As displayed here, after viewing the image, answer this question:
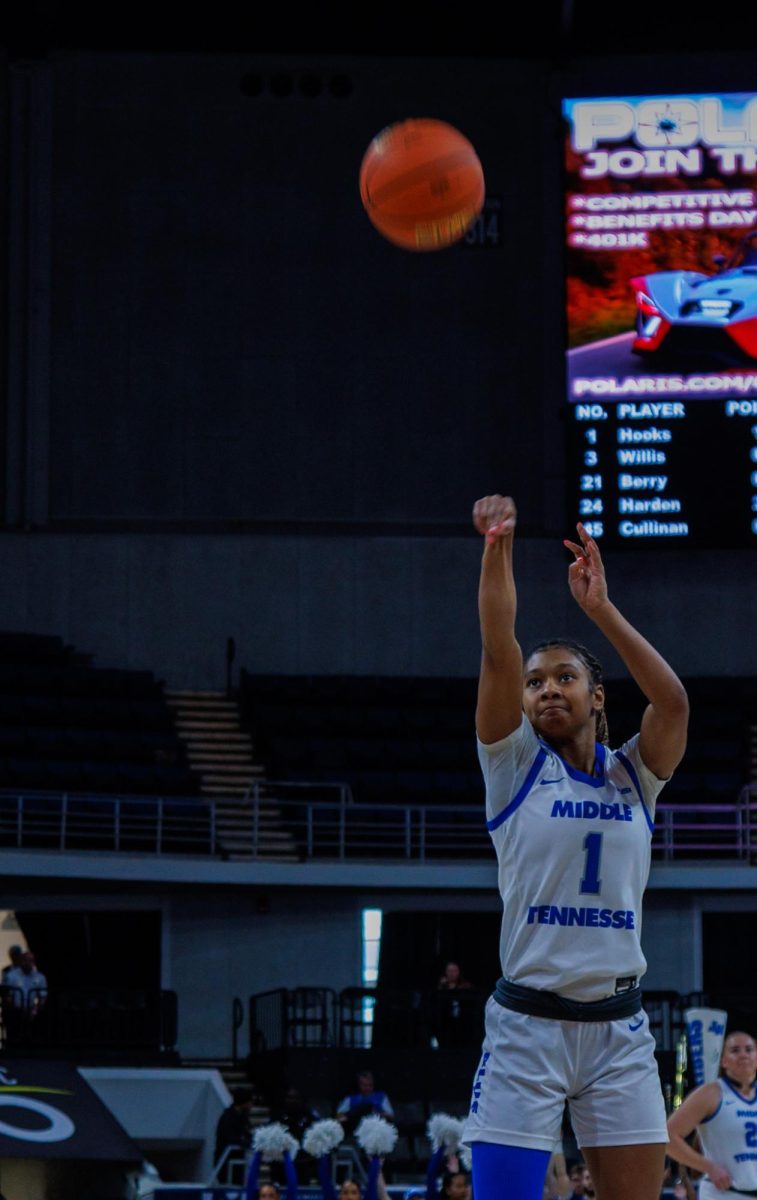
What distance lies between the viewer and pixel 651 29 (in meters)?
24.7

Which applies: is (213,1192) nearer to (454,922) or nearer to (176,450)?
(454,922)

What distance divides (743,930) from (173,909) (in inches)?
267

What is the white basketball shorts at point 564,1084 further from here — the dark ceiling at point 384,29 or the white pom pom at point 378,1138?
the dark ceiling at point 384,29

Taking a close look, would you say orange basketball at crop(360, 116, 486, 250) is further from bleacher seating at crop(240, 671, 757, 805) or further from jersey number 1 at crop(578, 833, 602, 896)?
bleacher seating at crop(240, 671, 757, 805)

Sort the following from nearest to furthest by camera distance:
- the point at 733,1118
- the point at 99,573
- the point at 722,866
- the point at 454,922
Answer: the point at 733,1118, the point at 722,866, the point at 454,922, the point at 99,573

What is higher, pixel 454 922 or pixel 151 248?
pixel 151 248

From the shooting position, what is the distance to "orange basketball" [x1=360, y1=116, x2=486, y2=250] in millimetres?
7211

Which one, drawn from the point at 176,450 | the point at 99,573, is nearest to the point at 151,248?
the point at 176,450

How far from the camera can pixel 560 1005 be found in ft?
14.1

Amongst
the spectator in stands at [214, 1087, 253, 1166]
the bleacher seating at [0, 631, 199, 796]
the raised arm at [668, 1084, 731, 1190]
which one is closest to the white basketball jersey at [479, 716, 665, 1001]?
the raised arm at [668, 1084, 731, 1190]

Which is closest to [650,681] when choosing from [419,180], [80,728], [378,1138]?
[419,180]

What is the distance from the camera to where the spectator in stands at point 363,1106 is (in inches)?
647

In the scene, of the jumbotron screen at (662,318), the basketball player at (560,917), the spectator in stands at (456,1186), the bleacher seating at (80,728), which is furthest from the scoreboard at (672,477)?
the basketball player at (560,917)

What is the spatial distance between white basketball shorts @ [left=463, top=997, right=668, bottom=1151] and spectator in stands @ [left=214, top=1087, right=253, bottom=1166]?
40.2 feet
